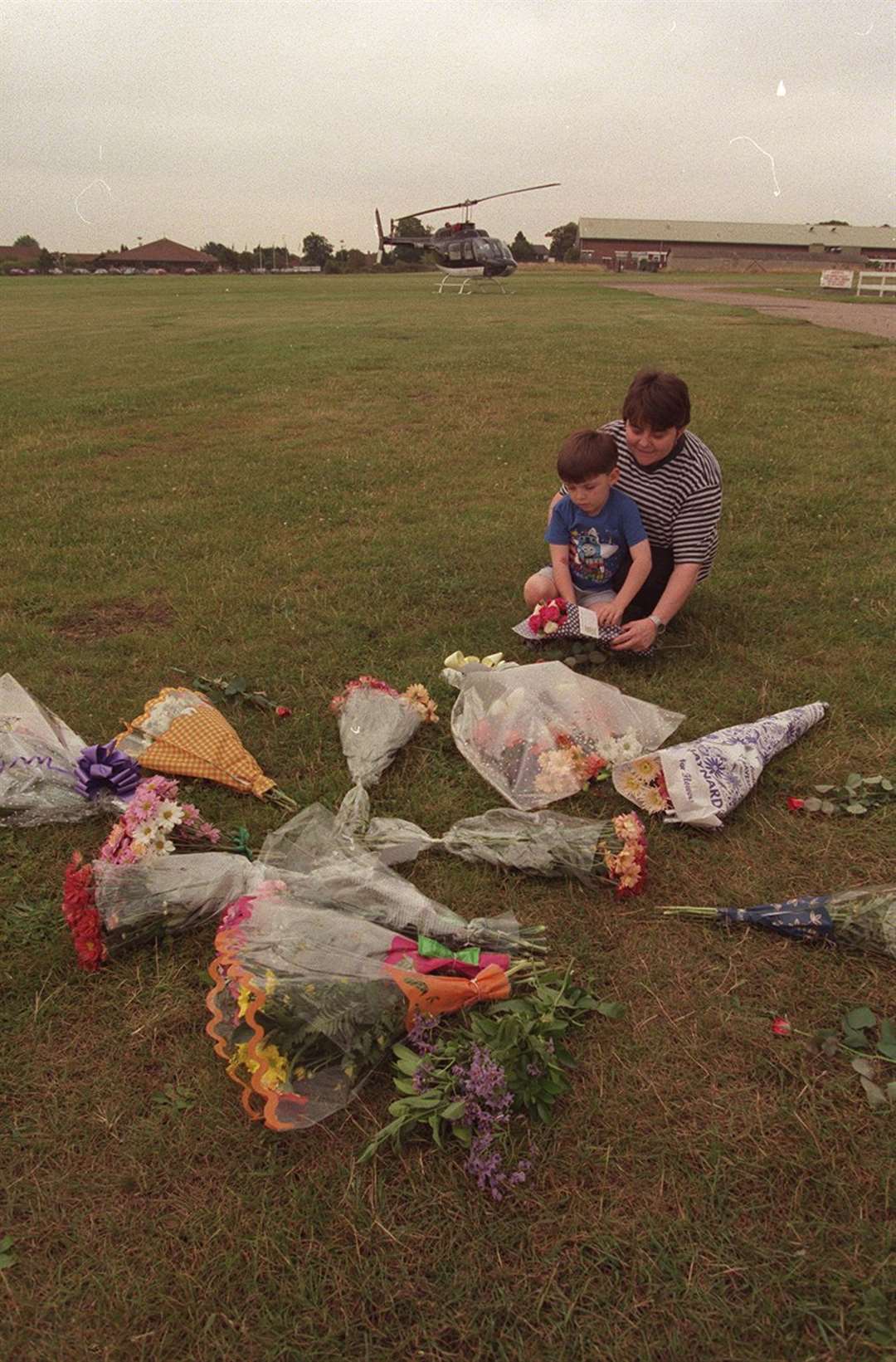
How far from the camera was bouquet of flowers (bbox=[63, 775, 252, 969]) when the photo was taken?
271 centimetres

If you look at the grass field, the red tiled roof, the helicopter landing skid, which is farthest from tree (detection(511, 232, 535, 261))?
the grass field

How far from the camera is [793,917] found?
9.16 ft

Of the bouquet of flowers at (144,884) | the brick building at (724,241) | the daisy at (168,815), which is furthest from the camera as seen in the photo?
the brick building at (724,241)

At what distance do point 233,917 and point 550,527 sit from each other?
112 inches

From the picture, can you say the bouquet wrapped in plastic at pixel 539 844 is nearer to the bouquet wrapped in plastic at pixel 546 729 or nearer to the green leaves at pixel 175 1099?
the bouquet wrapped in plastic at pixel 546 729

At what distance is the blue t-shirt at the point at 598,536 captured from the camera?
179 inches

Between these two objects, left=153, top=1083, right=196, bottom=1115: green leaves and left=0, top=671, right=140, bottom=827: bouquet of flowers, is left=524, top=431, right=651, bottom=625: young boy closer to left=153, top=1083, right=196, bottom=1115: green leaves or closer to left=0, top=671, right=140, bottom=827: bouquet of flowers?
left=0, top=671, right=140, bottom=827: bouquet of flowers

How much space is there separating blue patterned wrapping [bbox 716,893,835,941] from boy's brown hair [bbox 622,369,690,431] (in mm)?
2413

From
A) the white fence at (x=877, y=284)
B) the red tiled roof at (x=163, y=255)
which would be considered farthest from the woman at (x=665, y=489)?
the red tiled roof at (x=163, y=255)

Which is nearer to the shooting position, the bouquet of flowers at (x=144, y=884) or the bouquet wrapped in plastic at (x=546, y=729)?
the bouquet of flowers at (x=144, y=884)

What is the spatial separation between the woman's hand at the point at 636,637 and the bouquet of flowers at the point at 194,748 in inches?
74.2

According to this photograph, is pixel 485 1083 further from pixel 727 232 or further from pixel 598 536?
pixel 727 232

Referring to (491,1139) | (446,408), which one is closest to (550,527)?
(491,1139)

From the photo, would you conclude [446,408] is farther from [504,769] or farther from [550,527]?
[504,769]
